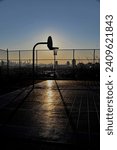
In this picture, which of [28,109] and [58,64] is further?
[58,64]

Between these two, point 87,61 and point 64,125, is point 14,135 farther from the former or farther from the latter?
point 87,61

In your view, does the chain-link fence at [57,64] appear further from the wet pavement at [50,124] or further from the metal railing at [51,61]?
the wet pavement at [50,124]

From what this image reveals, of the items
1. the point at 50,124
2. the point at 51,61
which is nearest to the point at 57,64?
the point at 51,61

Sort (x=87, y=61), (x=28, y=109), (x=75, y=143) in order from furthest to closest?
(x=87, y=61) → (x=28, y=109) → (x=75, y=143)

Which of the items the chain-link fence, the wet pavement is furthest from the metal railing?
the wet pavement

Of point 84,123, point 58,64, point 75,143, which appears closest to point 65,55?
point 58,64

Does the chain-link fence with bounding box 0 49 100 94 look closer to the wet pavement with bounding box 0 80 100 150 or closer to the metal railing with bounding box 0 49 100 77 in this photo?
the metal railing with bounding box 0 49 100 77

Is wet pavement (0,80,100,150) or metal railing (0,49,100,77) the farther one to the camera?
metal railing (0,49,100,77)

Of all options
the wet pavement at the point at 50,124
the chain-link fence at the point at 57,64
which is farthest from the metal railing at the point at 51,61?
the wet pavement at the point at 50,124

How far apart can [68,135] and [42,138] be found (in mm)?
563

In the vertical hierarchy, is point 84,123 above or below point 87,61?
below

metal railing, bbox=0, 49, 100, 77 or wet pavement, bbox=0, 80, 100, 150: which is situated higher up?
metal railing, bbox=0, 49, 100, 77

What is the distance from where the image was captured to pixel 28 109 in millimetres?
7367

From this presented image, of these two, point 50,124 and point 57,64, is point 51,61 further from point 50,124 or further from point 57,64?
point 50,124
